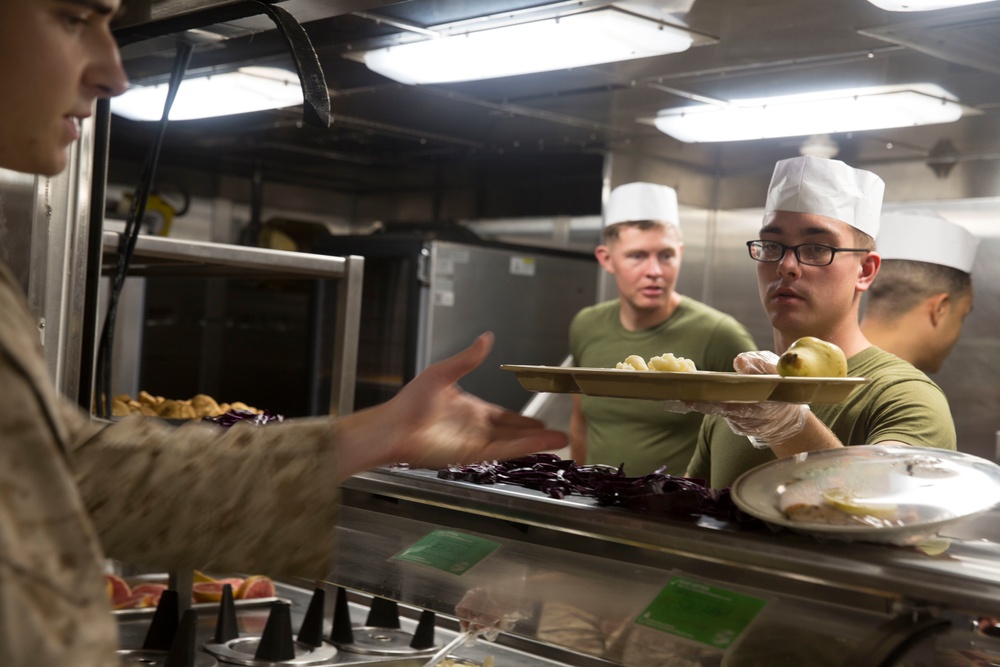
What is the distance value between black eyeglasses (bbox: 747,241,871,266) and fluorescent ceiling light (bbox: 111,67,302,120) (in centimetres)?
210

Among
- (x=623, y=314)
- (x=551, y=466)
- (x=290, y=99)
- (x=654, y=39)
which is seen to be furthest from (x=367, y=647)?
(x=290, y=99)

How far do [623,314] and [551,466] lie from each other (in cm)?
232

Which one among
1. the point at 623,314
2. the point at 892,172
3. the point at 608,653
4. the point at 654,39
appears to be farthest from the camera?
the point at 892,172

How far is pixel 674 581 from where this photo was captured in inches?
48.7

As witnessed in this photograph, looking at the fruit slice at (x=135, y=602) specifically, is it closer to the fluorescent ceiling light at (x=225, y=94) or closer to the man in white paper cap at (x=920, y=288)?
the fluorescent ceiling light at (x=225, y=94)

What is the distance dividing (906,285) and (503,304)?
202 centimetres

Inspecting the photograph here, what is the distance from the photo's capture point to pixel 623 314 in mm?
3873

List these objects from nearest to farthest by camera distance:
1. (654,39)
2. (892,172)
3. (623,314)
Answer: (654,39), (623,314), (892,172)

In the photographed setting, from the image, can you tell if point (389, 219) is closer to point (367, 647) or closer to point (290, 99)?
point (290, 99)

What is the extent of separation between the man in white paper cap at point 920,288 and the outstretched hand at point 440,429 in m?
2.95

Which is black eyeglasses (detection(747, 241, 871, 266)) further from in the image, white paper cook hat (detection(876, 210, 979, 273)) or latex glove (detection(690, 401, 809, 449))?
white paper cook hat (detection(876, 210, 979, 273))

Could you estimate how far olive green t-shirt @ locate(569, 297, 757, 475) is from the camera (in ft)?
11.2

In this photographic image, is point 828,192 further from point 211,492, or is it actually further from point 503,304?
point 503,304

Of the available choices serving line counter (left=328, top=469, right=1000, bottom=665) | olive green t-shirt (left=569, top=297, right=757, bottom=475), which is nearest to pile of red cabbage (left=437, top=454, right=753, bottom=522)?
serving line counter (left=328, top=469, right=1000, bottom=665)
